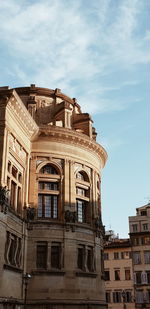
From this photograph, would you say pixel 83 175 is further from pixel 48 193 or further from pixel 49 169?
pixel 48 193

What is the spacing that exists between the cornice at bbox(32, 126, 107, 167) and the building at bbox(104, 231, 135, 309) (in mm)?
37582

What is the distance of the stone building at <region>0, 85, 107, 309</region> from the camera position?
108 feet

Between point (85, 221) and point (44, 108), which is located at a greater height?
point (44, 108)

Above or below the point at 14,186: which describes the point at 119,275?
below

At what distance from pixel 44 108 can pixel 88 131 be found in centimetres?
528

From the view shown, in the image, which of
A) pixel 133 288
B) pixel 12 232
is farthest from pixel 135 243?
pixel 12 232

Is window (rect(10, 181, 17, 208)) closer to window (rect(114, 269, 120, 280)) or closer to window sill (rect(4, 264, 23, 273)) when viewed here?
window sill (rect(4, 264, 23, 273))

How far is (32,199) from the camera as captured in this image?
3791 centimetres

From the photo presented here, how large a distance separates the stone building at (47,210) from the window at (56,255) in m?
0.04

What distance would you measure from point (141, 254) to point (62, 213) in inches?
1697

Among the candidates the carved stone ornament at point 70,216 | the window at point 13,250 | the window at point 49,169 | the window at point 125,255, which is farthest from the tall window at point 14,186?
the window at point 125,255

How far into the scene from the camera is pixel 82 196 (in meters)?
41.1

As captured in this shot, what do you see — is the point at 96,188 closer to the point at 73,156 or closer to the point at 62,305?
the point at 73,156

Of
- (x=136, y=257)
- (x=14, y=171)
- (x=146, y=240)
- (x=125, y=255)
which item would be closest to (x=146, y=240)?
(x=146, y=240)
